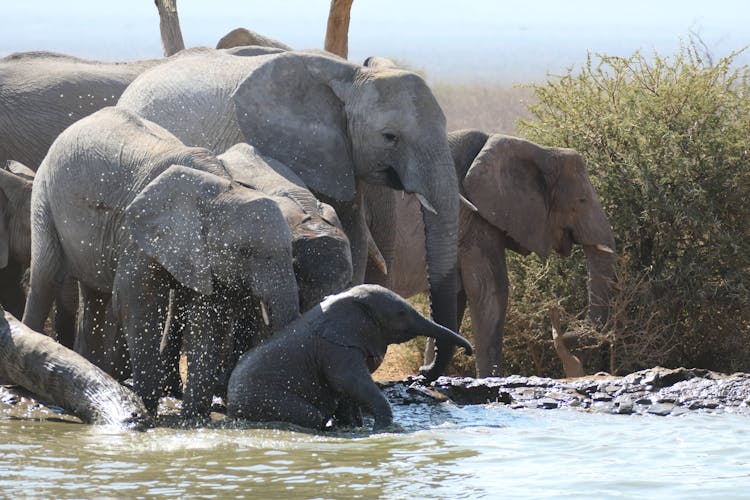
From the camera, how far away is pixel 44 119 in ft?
36.6

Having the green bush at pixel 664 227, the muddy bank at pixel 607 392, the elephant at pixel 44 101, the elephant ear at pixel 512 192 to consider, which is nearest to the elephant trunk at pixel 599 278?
the green bush at pixel 664 227

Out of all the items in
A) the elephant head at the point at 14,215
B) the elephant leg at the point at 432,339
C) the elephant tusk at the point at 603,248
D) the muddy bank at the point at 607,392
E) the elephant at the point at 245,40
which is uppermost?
the elephant at the point at 245,40

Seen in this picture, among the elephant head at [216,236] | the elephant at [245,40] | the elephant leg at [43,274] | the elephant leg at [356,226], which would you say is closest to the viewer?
the elephant head at [216,236]

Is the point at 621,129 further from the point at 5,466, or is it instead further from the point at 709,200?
the point at 5,466

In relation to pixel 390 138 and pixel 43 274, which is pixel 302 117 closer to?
pixel 390 138

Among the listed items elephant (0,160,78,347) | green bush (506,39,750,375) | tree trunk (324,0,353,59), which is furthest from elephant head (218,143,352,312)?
tree trunk (324,0,353,59)

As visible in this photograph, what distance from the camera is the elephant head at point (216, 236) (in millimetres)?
7055

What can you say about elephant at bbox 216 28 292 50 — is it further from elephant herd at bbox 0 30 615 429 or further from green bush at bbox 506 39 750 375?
green bush at bbox 506 39 750 375

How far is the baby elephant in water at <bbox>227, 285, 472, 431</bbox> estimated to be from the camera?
23.4 feet

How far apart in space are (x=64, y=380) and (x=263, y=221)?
128cm

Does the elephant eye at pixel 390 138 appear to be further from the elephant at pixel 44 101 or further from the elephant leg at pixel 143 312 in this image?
the elephant at pixel 44 101

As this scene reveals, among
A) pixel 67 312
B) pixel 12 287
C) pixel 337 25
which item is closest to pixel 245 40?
pixel 337 25

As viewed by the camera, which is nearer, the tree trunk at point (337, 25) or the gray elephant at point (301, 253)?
the gray elephant at point (301, 253)

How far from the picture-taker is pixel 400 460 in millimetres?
6762
